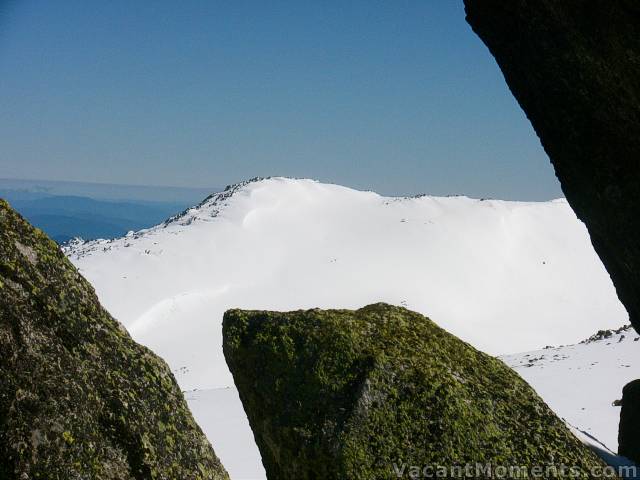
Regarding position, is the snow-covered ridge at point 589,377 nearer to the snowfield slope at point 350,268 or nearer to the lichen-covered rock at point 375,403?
the lichen-covered rock at point 375,403

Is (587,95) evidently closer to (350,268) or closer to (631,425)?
(631,425)

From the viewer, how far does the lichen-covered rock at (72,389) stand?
4.39 meters

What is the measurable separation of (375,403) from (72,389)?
2.56m

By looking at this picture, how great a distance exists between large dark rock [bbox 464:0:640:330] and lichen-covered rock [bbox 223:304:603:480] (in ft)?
13.3

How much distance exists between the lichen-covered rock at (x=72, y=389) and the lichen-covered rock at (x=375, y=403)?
82 cm

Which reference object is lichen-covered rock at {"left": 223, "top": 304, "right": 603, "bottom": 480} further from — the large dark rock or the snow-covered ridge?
the snow-covered ridge

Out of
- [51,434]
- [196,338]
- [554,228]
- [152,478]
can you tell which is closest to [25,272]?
[51,434]

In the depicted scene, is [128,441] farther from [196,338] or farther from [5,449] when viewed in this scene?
[196,338]

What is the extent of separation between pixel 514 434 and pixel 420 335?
1368 millimetres

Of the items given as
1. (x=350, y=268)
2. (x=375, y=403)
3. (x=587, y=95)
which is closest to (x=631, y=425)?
(x=587, y=95)

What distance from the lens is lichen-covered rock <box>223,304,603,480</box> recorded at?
511cm

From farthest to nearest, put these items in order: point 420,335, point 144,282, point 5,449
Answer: point 144,282 → point 420,335 → point 5,449

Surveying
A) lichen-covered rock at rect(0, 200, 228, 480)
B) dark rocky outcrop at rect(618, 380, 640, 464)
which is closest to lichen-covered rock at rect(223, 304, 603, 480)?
lichen-covered rock at rect(0, 200, 228, 480)

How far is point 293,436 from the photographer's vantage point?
17.5 ft
